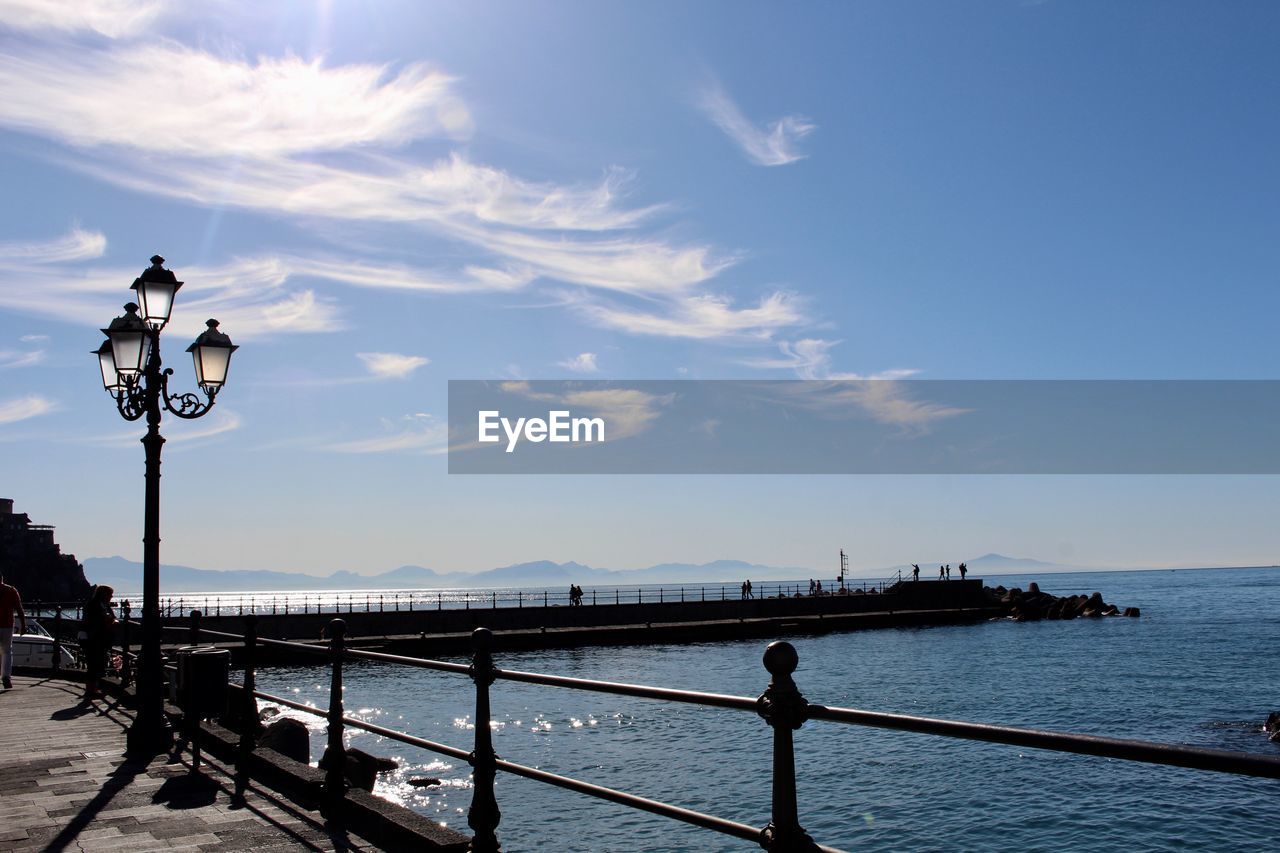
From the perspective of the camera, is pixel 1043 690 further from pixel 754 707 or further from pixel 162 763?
pixel 754 707

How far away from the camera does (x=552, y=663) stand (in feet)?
160

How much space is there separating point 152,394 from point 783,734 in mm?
10406

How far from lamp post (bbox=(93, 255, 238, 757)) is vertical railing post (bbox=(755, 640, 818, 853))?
9.32m

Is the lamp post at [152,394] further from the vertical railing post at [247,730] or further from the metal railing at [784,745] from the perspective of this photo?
the metal railing at [784,745]

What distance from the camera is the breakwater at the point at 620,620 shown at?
5097 cm

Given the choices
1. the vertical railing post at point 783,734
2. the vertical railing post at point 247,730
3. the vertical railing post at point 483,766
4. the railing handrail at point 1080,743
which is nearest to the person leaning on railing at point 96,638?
the vertical railing post at point 247,730

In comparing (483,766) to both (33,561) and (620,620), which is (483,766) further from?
(33,561)

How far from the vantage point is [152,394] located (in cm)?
1169

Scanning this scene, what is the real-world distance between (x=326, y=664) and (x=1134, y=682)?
38.0 metres

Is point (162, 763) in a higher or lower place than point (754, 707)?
lower

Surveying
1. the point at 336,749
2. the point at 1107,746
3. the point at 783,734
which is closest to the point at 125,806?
the point at 336,749

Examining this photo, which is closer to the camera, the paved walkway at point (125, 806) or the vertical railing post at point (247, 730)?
the paved walkway at point (125, 806)

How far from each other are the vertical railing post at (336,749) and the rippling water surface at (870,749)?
37.3 feet

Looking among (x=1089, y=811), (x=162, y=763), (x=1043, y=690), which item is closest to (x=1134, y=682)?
(x=1043, y=690)
